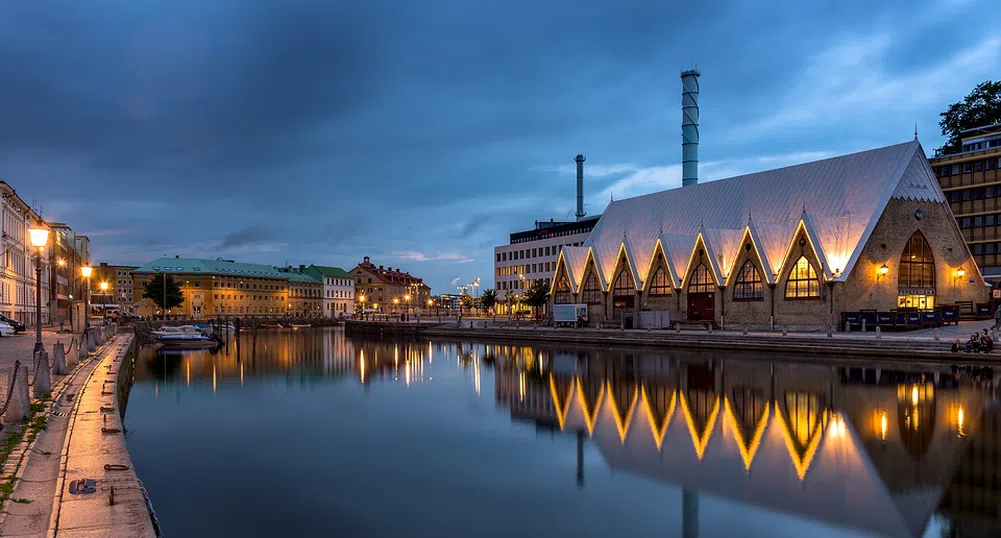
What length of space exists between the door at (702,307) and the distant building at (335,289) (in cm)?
11576

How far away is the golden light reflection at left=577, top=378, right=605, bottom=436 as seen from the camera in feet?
65.7

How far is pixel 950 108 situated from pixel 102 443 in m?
94.2

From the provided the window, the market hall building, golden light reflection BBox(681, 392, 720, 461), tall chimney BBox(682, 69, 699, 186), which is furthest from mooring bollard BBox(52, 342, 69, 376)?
tall chimney BBox(682, 69, 699, 186)

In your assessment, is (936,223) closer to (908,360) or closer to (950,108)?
(908,360)

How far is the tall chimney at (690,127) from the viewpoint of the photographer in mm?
85625

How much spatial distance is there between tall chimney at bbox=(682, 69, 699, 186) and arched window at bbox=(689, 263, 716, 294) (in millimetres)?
27346

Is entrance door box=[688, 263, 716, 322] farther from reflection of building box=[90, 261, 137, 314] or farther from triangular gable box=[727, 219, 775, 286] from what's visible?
reflection of building box=[90, 261, 137, 314]

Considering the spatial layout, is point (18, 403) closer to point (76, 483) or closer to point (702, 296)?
point (76, 483)

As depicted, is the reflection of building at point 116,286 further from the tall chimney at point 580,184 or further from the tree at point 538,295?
the tree at point 538,295

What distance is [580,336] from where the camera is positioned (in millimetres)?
56375

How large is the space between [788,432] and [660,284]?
4600cm

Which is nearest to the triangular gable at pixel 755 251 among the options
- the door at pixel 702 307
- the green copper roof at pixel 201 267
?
the door at pixel 702 307

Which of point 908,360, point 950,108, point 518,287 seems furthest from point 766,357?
point 518,287

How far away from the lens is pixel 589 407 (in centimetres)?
2314
